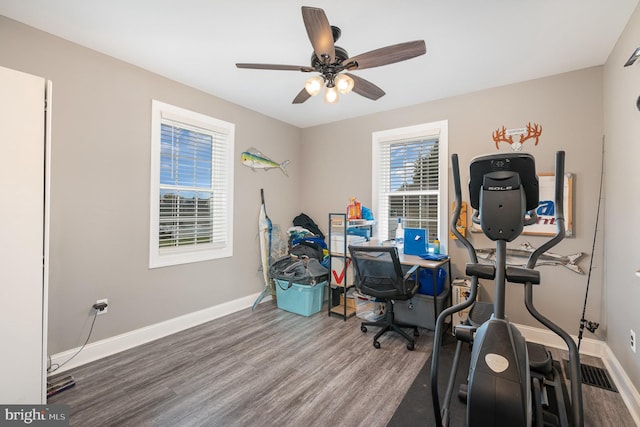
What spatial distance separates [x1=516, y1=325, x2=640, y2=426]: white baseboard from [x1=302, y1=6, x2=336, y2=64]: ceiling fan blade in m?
Answer: 2.92

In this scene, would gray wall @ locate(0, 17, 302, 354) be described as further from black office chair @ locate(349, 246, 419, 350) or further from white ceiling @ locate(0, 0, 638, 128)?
black office chair @ locate(349, 246, 419, 350)

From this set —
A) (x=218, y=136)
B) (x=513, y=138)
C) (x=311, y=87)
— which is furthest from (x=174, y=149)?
(x=513, y=138)

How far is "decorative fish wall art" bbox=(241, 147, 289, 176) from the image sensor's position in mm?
3622

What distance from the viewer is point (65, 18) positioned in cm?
197

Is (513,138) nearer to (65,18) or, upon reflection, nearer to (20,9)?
(65,18)

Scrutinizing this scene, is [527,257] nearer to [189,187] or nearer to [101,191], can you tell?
[189,187]

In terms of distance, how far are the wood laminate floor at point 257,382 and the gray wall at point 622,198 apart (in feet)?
1.46

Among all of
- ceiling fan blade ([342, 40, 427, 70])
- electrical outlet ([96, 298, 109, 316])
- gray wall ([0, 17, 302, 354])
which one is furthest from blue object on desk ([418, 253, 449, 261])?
electrical outlet ([96, 298, 109, 316])

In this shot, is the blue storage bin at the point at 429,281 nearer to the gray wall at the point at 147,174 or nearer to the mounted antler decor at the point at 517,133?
the gray wall at the point at 147,174

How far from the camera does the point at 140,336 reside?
263 cm

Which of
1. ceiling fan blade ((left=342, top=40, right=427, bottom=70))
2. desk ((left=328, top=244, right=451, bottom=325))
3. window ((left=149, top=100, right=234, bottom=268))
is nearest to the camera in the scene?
ceiling fan blade ((left=342, top=40, right=427, bottom=70))

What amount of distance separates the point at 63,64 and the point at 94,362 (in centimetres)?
244

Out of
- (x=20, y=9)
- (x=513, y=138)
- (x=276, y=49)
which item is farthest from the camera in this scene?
(x=513, y=138)

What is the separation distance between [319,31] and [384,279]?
207cm
